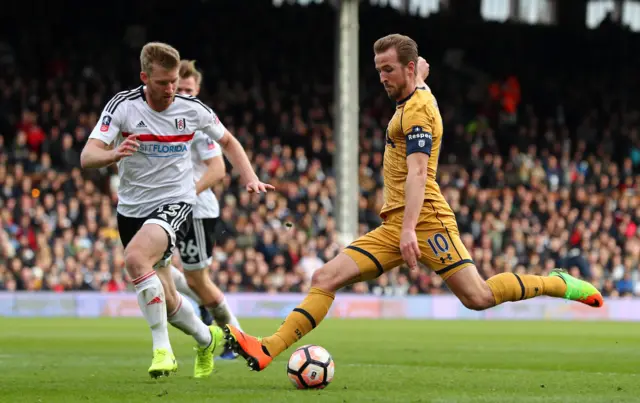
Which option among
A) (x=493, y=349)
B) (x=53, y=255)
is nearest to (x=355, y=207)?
(x=53, y=255)

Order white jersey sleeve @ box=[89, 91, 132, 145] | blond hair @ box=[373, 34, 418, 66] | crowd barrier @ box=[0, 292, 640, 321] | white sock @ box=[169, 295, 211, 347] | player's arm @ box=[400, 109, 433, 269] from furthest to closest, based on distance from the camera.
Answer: crowd barrier @ box=[0, 292, 640, 321], white sock @ box=[169, 295, 211, 347], white jersey sleeve @ box=[89, 91, 132, 145], blond hair @ box=[373, 34, 418, 66], player's arm @ box=[400, 109, 433, 269]

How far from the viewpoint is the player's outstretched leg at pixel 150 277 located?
765 centimetres

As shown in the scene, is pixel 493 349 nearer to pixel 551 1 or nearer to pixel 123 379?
pixel 123 379

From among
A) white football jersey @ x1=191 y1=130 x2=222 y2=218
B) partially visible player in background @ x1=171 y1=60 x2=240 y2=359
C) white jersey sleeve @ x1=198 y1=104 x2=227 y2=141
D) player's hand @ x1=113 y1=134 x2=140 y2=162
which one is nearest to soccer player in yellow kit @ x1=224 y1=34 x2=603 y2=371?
player's hand @ x1=113 y1=134 x2=140 y2=162

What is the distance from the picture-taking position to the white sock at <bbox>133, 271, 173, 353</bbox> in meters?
7.70

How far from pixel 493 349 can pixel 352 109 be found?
503 inches

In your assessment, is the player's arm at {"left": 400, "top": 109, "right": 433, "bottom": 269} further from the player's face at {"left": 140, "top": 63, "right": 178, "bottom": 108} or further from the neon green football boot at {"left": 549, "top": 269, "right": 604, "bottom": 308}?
the player's face at {"left": 140, "top": 63, "right": 178, "bottom": 108}

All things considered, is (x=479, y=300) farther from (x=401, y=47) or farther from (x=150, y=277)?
(x=150, y=277)

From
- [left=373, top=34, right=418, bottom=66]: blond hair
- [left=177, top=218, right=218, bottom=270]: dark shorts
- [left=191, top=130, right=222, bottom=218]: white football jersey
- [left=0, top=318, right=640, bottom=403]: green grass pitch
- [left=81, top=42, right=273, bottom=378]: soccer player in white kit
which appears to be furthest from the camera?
[left=191, top=130, right=222, bottom=218]: white football jersey

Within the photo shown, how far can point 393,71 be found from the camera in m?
7.32

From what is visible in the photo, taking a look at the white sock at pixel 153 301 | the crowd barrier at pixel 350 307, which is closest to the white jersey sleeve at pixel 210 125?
the white sock at pixel 153 301

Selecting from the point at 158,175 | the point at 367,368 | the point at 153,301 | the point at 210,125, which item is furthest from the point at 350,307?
the point at 153,301

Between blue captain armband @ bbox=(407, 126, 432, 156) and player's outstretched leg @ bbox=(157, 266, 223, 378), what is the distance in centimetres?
212

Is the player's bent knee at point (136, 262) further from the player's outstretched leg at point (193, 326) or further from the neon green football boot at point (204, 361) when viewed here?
the neon green football boot at point (204, 361)
